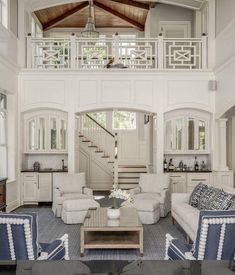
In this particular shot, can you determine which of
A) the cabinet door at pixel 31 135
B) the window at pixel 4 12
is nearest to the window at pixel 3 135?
the cabinet door at pixel 31 135

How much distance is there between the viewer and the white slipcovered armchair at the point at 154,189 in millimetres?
7859

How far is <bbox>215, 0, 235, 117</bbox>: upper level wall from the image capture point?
7707 mm

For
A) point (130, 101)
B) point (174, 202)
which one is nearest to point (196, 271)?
point (174, 202)

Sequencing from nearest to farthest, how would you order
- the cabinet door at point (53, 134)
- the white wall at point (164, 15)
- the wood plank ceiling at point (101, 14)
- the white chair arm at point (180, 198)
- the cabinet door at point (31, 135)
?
the white chair arm at point (180, 198), the cabinet door at point (31, 135), the cabinet door at point (53, 134), the white wall at point (164, 15), the wood plank ceiling at point (101, 14)

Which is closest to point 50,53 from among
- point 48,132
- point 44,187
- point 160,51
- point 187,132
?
point 48,132

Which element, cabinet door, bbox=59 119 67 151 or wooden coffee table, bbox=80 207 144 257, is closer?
wooden coffee table, bbox=80 207 144 257

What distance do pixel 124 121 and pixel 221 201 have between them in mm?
8531

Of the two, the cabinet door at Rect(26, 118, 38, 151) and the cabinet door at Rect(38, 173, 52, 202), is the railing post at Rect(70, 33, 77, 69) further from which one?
the cabinet door at Rect(38, 173, 52, 202)

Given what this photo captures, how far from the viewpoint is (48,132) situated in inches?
367

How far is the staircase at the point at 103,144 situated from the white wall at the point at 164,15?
360cm

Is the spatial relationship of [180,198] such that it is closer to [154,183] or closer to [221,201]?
[154,183]

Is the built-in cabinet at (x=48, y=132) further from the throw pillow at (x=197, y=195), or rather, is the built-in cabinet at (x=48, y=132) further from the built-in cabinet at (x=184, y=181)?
the throw pillow at (x=197, y=195)

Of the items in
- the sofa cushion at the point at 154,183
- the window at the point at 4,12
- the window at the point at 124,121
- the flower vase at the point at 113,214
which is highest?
the window at the point at 4,12

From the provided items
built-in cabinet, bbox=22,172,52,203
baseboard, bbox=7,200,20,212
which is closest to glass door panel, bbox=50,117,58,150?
built-in cabinet, bbox=22,172,52,203
